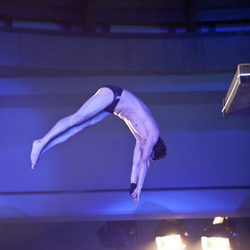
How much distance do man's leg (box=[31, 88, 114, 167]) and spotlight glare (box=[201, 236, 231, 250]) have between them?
2.83 m

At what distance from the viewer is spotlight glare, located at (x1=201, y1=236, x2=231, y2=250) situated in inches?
222

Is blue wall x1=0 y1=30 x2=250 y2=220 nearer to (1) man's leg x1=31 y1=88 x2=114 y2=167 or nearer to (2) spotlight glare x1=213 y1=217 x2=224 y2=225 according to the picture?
(2) spotlight glare x1=213 y1=217 x2=224 y2=225

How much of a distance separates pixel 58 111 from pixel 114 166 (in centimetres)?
106

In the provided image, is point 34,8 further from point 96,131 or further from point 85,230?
point 85,230

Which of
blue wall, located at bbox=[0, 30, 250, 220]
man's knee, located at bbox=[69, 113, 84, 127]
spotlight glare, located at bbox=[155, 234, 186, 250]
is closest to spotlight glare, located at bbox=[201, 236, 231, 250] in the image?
spotlight glare, located at bbox=[155, 234, 186, 250]

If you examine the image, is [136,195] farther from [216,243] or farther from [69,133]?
[216,243]

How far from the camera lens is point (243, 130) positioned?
20.3 feet

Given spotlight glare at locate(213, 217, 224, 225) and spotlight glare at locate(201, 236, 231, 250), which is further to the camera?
spotlight glare at locate(213, 217, 224, 225)

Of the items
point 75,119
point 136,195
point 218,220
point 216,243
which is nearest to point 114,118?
point 218,220

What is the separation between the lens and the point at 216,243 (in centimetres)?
570

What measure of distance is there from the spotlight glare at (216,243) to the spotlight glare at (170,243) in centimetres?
28

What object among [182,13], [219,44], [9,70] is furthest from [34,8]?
[219,44]

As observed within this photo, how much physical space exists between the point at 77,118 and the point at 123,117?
512mm

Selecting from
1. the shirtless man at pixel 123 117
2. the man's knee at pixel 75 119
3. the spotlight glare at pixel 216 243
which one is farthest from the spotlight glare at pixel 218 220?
the man's knee at pixel 75 119
